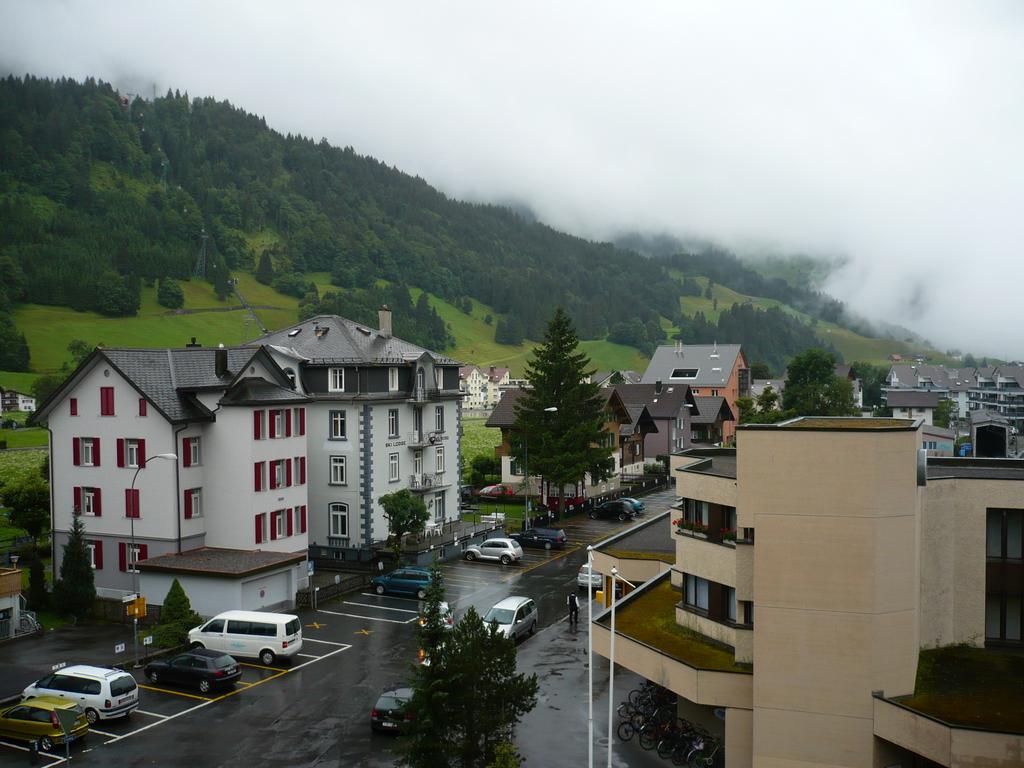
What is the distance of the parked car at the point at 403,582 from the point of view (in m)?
47.8

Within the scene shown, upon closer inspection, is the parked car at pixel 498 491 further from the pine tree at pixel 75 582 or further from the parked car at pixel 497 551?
the pine tree at pixel 75 582

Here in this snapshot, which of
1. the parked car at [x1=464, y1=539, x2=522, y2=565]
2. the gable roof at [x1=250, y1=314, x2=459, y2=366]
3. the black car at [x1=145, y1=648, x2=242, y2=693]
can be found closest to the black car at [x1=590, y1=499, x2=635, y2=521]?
the parked car at [x1=464, y1=539, x2=522, y2=565]

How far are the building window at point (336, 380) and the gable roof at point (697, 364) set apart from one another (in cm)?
9352

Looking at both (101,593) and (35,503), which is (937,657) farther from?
(35,503)

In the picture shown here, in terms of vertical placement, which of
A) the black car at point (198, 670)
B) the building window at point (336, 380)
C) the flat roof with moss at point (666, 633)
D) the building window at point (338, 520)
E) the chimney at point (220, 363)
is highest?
the chimney at point (220, 363)

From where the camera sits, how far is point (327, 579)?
50812 mm

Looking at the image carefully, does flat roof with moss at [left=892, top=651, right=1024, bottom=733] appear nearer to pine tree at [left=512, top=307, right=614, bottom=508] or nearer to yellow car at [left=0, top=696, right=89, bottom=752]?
yellow car at [left=0, top=696, right=89, bottom=752]

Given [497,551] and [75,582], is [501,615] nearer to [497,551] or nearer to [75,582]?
[497,551]

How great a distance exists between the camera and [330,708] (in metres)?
31.7

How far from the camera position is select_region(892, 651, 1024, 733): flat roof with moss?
23.4 m

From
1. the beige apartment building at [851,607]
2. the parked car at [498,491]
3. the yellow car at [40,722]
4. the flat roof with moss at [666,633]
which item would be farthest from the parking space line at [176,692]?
the parked car at [498,491]

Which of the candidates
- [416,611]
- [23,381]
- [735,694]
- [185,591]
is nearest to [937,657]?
[735,694]

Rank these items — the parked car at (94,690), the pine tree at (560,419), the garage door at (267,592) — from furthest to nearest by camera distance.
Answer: the pine tree at (560,419) < the garage door at (267,592) < the parked car at (94,690)

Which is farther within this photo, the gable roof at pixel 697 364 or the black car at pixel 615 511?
the gable roof at pixel 697 364
